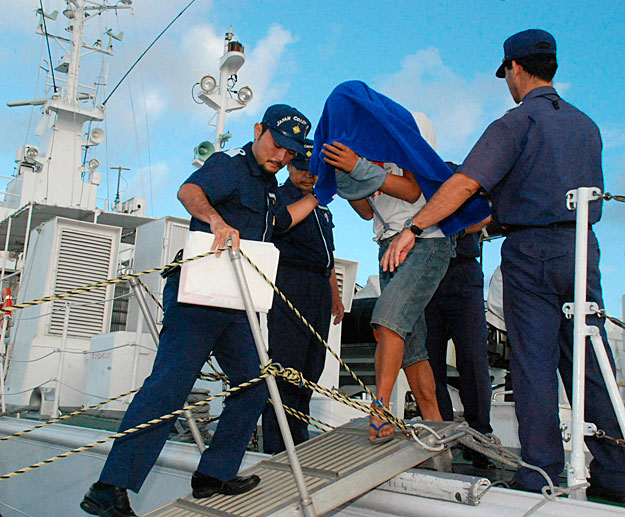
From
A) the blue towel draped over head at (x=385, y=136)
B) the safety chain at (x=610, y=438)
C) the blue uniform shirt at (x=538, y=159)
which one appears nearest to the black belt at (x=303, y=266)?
the blue towel draped over head at (x=385, y=136)

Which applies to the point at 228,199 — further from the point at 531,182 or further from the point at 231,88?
the point at 231,88

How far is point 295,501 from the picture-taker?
213 cm

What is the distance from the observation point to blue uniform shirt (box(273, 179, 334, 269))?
3.66 m

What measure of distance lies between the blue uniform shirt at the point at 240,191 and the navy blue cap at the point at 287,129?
160mm

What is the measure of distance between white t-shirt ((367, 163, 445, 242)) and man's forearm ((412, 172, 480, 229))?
31 centimetres

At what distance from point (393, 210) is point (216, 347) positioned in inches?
41.0

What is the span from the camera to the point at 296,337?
354 cm

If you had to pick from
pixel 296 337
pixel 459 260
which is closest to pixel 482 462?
pixel 459 260

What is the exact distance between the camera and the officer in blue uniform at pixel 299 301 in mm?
3506

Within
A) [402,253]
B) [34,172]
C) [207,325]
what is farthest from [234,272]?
[34,172]

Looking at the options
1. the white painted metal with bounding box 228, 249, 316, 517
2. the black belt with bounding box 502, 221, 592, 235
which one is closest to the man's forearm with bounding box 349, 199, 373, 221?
the black belt with bounding box 502, 221, 592, 235

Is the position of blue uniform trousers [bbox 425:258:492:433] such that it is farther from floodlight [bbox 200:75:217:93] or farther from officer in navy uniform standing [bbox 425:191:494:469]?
floodlight [bbox 200:75:217:93]

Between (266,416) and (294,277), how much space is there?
800 millimetres

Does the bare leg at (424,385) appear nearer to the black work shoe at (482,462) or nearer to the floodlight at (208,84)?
Result: the black work shoe at (482,462)
